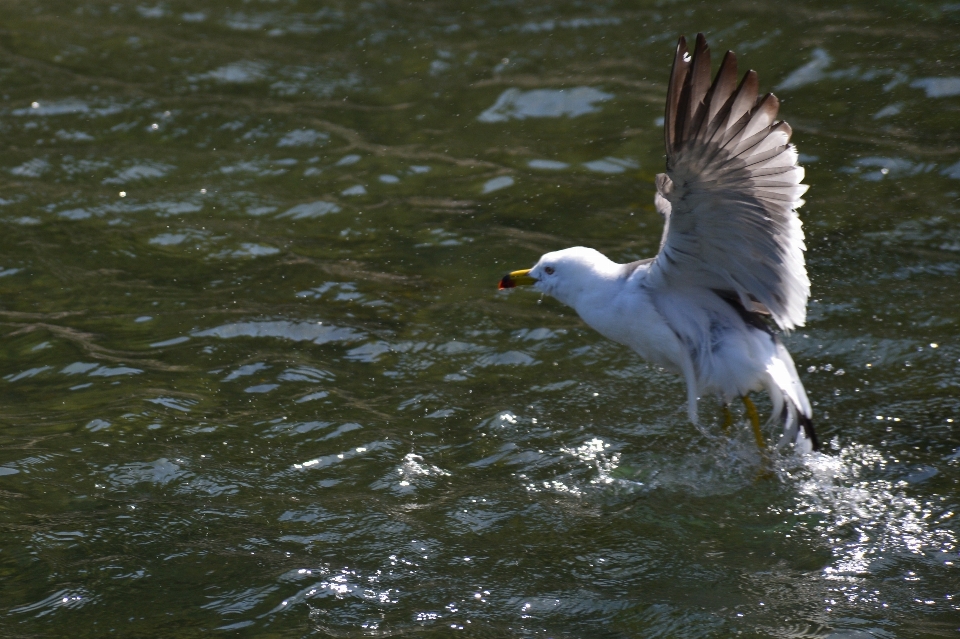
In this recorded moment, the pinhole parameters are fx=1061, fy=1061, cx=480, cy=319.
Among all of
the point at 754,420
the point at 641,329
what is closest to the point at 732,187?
the point at 641,329

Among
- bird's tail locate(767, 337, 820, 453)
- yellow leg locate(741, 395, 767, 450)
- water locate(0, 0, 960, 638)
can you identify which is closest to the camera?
water locate(0, 0, 960, 638)

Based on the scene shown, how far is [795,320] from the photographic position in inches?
189

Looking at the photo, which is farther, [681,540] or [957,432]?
[957,432]

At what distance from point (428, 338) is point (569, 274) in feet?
3.80

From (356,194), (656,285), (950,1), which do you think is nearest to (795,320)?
(656,285)

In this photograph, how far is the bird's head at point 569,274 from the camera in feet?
17.4

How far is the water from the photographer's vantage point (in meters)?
4.21

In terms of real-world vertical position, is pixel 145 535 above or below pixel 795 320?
below

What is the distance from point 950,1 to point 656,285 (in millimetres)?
5469

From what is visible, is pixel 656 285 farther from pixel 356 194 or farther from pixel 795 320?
pixel 356 194

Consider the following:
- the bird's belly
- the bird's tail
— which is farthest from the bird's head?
the bird's tail

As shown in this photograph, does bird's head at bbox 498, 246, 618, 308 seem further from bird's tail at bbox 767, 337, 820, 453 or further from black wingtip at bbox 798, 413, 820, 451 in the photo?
black wingtip at bbox 798, 413, 820, 451

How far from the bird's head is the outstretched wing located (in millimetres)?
498

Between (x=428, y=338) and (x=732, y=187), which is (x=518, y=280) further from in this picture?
(x=732, y=187)
